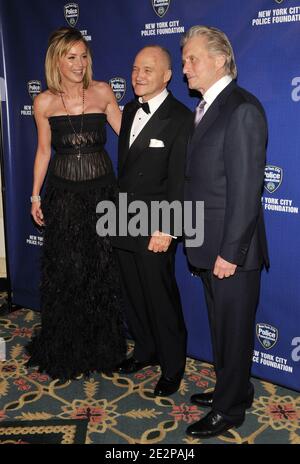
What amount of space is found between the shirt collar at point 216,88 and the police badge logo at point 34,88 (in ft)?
6.42

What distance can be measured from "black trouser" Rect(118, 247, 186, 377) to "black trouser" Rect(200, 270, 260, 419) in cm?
37

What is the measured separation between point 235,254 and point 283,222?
0.84 metres

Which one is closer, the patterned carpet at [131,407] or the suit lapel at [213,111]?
the suit lapel at [213,111]

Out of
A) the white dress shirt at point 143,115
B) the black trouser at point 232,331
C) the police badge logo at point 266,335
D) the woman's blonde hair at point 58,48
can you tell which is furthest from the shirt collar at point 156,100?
the police badge logo at point 266,335

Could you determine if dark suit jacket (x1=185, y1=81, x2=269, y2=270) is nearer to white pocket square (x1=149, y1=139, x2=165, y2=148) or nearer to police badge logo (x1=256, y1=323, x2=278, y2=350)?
white pocket square (x1=149, y1=139, x2=165, y2=148)

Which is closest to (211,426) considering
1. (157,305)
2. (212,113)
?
(157,305)

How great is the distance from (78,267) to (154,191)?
75cm

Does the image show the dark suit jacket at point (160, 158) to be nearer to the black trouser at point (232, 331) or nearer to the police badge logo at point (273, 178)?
the black trouser at point (232, 331)

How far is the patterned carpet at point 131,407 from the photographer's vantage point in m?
2.80

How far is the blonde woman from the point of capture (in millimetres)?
3111

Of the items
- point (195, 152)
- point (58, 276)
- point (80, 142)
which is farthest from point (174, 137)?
point (58, 276)

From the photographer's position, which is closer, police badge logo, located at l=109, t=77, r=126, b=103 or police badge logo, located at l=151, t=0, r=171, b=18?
police badge logo, located at l=151, t=0, r=171, b=18

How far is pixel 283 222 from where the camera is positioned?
122 inches

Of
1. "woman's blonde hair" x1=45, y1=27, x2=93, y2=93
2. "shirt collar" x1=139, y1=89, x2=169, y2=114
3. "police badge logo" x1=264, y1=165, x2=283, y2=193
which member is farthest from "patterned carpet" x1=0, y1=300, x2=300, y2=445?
"woman's blonde hair" x1=45, y1=27, x2=93, y2=93
